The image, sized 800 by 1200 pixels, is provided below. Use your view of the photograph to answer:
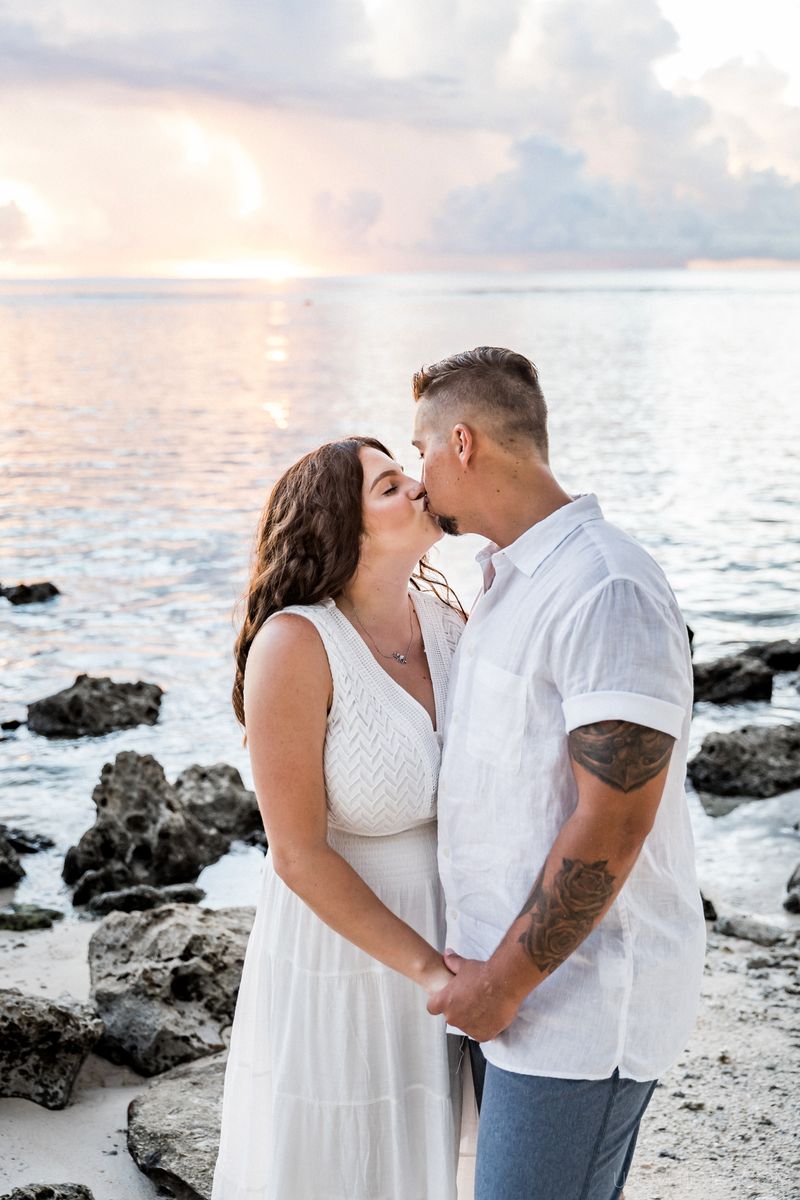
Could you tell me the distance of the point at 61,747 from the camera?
9.75 m

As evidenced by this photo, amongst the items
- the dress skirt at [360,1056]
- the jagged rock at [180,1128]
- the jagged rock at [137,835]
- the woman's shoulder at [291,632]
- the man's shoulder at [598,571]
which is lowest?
the jagged rock at [137,835]

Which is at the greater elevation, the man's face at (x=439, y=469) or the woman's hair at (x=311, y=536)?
the man's face at (x=439, y=469)

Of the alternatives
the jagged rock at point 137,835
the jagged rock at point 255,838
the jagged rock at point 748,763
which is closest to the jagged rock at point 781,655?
the jagged rock at point 748,763

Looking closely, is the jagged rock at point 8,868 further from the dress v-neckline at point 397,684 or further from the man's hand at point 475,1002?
the man's hand at point 475,1002

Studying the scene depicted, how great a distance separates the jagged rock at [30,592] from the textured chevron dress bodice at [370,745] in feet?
40.0

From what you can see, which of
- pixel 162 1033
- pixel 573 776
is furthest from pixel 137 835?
pixel 573 776

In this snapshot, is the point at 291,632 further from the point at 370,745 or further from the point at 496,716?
the point at 496,716

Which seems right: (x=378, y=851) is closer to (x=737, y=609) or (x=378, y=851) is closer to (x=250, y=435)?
(x=737, y=609)

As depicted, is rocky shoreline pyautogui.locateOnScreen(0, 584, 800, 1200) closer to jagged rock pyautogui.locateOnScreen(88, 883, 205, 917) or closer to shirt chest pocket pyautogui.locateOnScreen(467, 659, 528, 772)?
jagged rock pyautogui.locateOnScreen(88, 883, 205, 917)

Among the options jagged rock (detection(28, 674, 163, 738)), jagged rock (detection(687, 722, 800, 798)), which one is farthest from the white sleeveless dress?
jagged rock (detection(28, 674, 163, 738))

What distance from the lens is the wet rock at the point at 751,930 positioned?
20.7 feet

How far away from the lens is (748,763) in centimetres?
890

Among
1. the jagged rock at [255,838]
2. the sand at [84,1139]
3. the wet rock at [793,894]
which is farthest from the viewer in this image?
the jagged rock at [255,838]

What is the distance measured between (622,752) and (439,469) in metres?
0.82
